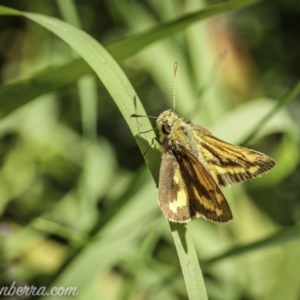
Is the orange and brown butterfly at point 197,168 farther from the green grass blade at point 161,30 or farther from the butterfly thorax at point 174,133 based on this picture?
the green grass blade at point 161,30

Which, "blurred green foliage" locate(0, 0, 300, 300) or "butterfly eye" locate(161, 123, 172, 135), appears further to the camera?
"blurred green foliage" locate(0, 0, 300, 300)

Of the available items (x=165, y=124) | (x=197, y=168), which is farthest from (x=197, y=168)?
(x=165, y=124)

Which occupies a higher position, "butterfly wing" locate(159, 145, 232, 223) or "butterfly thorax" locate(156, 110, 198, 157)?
"butterfly thorax" locate(156, 110, 198, 157)

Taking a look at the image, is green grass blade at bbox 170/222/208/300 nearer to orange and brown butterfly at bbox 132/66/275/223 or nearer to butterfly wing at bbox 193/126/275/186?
orange and brown butterfly at bbox 132/66/275/223

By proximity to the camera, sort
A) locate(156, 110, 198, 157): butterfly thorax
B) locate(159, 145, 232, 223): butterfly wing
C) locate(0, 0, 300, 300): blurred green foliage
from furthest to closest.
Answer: locate(0, 0, 300, 300): blurred green foliage, locate(156, 110, 198, 157): butterfly thorax, locate(159, 145, 232, 223): butterfly wing

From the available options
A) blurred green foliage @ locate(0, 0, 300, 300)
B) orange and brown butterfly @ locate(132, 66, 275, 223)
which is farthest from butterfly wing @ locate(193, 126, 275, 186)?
blurred green foliage @ locate(0, 0, 300, 300)

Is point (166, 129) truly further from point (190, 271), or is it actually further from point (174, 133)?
point (190, 271)

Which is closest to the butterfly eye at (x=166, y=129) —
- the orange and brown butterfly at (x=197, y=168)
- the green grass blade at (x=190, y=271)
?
the orange and brown butterfly at (x=197, y=168)
